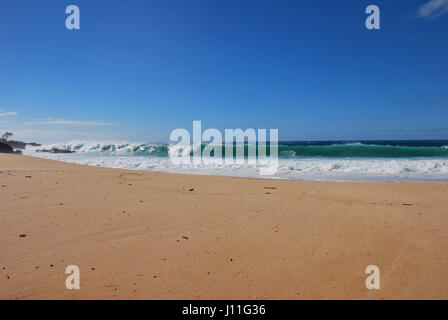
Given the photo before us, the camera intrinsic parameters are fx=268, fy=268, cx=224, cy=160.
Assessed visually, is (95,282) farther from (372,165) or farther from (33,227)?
(372,165)

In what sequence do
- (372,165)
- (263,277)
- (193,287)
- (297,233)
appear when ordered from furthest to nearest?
(372,165) < (297,233) < (263,277) < (193,287)

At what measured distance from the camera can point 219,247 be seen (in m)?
3.03

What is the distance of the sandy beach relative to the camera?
2.22 m

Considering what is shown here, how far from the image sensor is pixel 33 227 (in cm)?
354

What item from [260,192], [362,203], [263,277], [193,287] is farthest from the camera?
[260,192]

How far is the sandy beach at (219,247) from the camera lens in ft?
7.30
